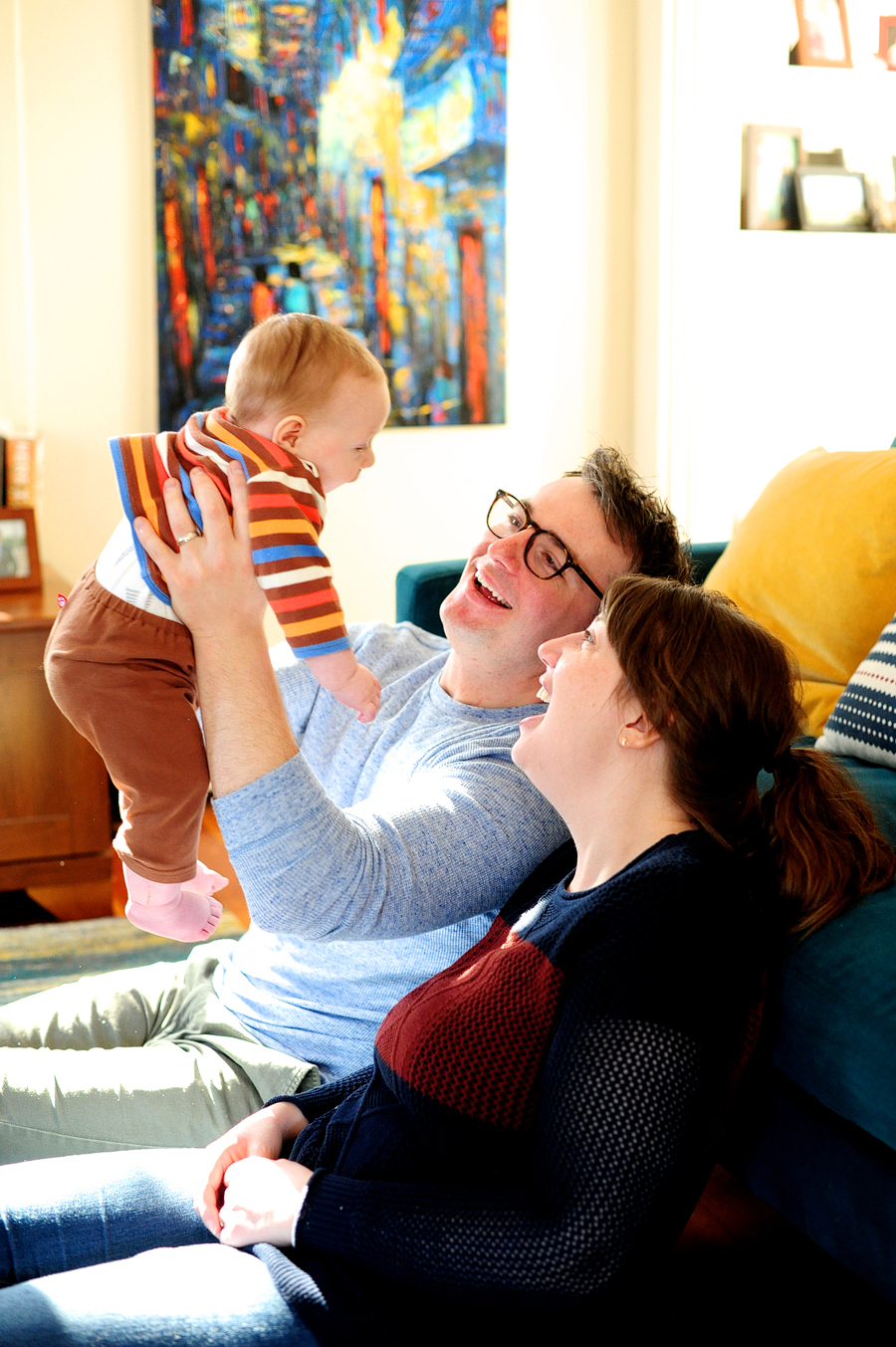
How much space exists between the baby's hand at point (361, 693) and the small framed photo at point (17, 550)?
6.76ft

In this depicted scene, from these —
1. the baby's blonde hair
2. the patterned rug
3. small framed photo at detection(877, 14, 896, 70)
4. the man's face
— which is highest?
small framed photo at detection(877, 14, 896, 70)

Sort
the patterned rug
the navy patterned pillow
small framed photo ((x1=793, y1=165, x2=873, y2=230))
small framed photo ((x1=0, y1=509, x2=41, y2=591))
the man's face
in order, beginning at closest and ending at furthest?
1. the man's face
2. the navy patterned pillow
3. the patterned rug
4. small framed photo ((x1=0, y1=509, x2=41, y2=591))
5. small framed photo ((x1=793, y1=165, x2=873, y2=230))

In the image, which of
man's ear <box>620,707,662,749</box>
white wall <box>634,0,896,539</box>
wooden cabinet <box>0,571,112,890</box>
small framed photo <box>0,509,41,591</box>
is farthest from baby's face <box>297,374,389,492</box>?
white wall <box>634,0,896,539</box>

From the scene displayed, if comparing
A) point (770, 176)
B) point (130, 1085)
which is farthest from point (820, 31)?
point (130, 1085)

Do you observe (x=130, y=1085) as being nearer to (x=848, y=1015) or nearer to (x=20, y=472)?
(x=848, y=1015)

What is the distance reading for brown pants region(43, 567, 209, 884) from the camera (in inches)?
44.0

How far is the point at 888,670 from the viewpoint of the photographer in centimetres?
171

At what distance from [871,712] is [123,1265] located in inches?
48.1

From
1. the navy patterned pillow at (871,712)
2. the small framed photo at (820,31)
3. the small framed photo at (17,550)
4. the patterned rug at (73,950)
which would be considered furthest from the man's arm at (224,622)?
the small framed photo at (820,31)

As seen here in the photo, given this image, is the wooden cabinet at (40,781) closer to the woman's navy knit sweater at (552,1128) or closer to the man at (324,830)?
the man at (324,830)

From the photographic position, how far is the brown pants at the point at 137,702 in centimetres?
112

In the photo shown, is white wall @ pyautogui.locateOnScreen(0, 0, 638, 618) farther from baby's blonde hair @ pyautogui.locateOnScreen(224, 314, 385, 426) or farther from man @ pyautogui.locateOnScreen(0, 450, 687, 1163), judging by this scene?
baby's blonde hair @ pyautogui.locateOnScreen(224, 314, 385, 426)

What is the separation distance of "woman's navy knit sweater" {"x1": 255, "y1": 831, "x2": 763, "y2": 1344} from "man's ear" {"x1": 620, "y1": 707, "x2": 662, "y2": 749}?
3.7 inches

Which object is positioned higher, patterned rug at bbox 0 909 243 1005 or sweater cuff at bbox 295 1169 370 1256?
sweater cuff at bbox 295 1169 370 1256
